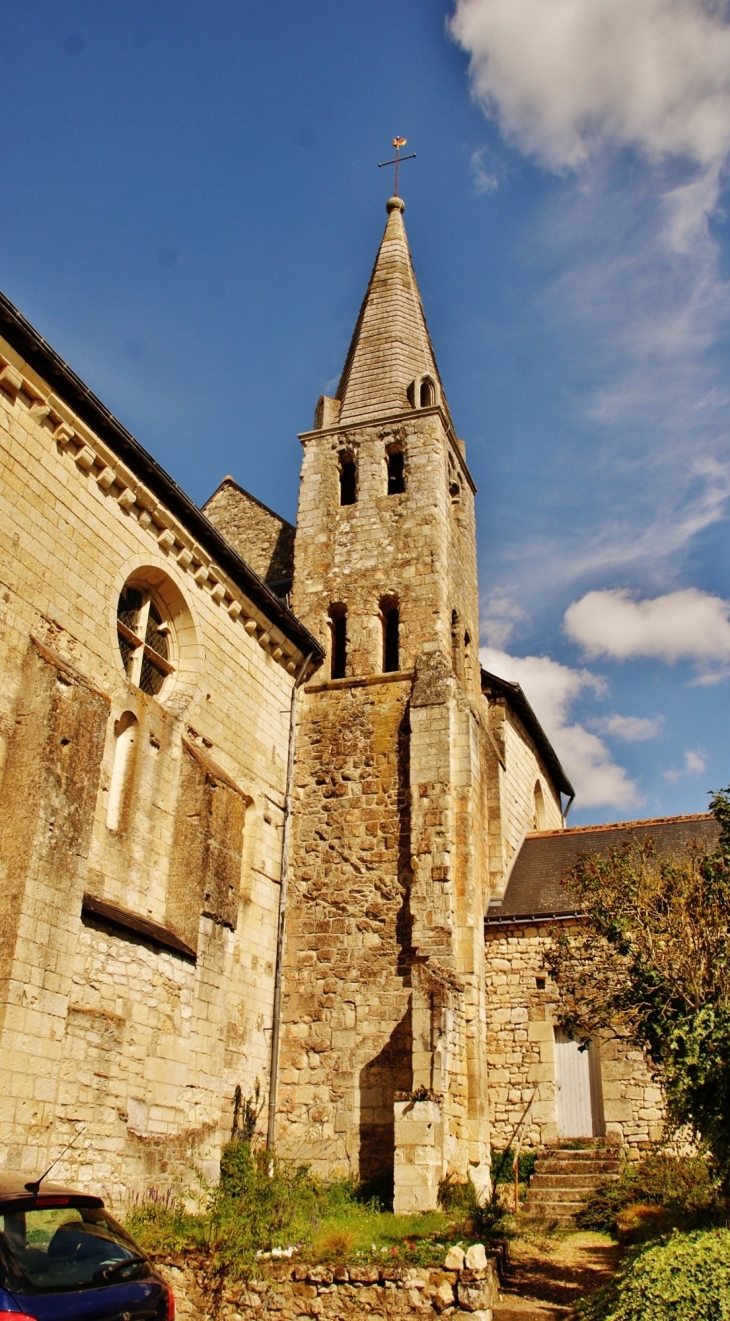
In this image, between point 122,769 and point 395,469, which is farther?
point 395,469

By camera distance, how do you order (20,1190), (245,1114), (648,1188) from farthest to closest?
(245,1114), (648,1188), (20,1190)

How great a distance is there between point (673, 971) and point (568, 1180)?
5143 millimetres

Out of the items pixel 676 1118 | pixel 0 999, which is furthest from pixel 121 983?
pixel 676 1118

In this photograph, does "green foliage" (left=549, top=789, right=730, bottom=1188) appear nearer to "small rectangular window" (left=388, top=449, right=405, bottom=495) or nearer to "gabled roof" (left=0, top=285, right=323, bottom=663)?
"gabled roof" (left=0, top=285, right=323, bottom=663)

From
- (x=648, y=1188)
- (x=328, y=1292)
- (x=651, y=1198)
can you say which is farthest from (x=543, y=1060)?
(x=328, y=1292)

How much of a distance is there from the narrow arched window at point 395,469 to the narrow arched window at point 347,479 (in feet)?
2.02

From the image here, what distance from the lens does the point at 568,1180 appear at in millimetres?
12977

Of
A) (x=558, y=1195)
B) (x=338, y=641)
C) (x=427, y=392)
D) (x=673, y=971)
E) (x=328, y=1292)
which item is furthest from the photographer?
(x=427, y=392)

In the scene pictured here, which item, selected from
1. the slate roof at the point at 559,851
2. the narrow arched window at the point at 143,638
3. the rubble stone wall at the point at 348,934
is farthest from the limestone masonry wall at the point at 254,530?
the slate roof at the point at 559,851

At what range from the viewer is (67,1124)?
9008 mm

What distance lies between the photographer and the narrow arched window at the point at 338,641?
53.6 feet

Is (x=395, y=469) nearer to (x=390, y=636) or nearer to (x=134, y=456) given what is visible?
(x=390, y=636)

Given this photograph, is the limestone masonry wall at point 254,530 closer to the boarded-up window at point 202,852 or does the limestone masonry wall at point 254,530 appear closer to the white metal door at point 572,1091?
the boarded-up window at point 202,852

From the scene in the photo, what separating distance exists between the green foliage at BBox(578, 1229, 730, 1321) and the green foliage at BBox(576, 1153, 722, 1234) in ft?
13.6
